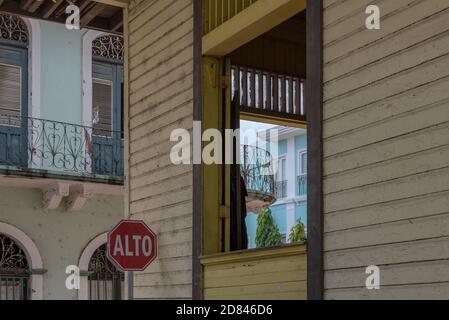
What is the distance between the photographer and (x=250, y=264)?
6.71m

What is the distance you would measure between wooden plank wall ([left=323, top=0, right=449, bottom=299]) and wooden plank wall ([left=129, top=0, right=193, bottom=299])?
214cm

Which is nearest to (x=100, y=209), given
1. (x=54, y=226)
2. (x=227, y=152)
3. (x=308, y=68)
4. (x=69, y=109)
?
(x=54, y=226)

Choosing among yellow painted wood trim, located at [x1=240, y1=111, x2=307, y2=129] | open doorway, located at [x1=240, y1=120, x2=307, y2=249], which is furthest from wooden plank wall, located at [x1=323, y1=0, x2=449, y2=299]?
open doorway, located at [x1=240, y1=120, x2=307, y2=249]

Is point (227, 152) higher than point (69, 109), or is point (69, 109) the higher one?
point (69, 109)

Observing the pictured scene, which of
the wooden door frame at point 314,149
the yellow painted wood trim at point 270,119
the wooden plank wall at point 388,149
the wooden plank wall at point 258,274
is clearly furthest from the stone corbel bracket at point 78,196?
the wooden plank wall at point 388,149

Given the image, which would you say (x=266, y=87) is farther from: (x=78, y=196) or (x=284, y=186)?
(x=284, y=186)

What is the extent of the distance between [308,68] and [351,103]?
1.83 ft

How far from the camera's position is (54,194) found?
15.0 meters

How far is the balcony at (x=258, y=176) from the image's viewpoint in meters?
16.9

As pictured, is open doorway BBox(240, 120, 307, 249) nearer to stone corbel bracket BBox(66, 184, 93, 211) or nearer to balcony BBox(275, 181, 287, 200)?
balcony BBox(275, 181, 287, 200)

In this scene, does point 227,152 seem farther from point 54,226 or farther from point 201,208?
point 54,226

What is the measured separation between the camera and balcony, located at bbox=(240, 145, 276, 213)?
55.4 feet

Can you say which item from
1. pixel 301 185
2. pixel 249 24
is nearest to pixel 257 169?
pixel 249 24

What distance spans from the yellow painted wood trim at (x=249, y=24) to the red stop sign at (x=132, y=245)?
177 cm
